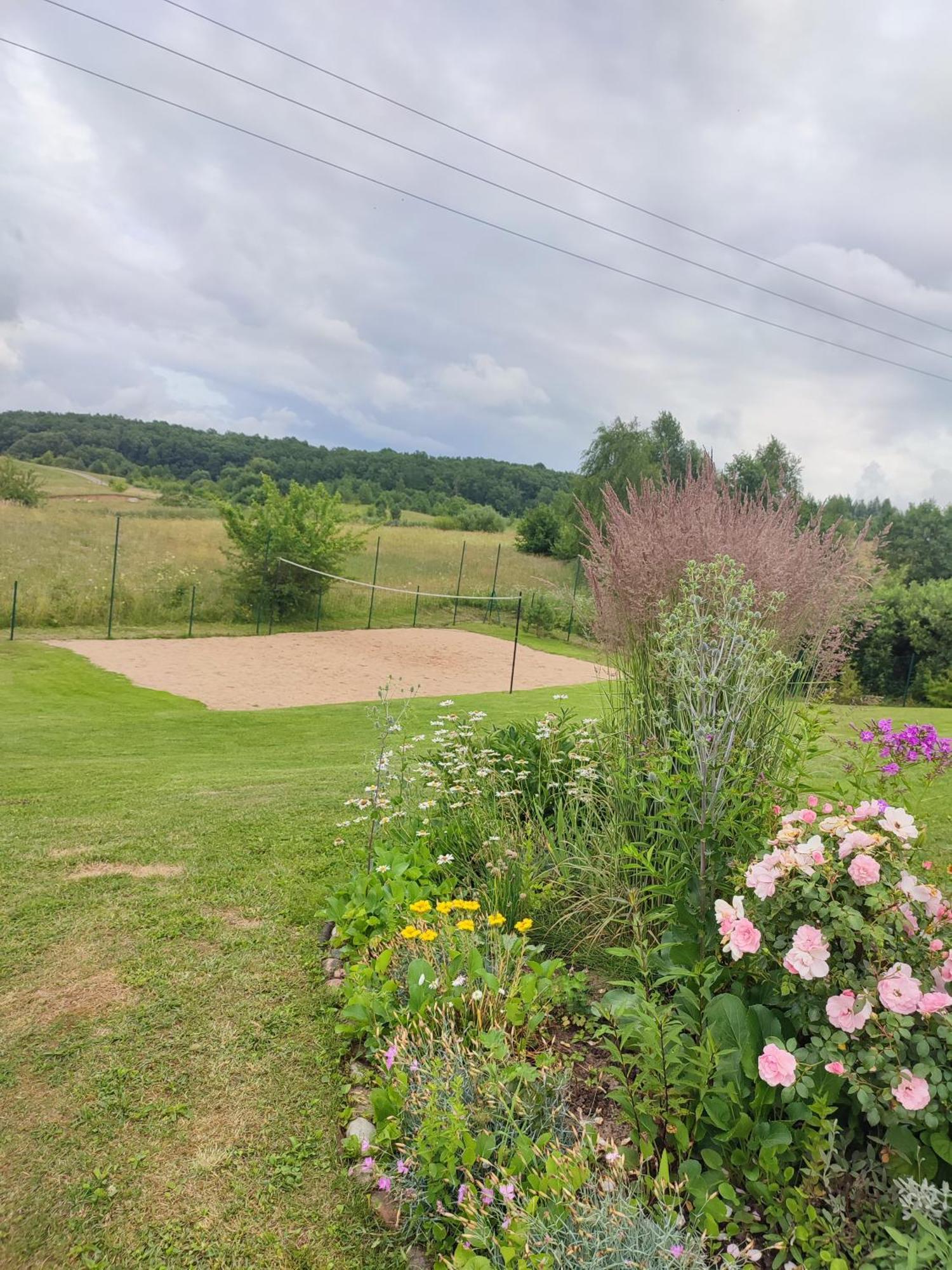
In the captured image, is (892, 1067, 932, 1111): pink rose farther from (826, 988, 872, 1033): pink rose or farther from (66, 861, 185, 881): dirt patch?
(66, 861, 185, 881): dirt patch

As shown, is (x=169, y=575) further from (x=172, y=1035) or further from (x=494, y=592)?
(x=172, y=1035)

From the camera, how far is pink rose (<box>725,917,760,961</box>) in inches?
59.9

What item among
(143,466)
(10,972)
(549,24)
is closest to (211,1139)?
(10,972)

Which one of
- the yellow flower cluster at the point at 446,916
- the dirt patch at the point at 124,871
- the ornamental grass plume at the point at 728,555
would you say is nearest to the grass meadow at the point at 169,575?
the ornamental grass plume at the point at 728,555

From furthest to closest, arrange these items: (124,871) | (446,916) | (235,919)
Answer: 1. (124,871)
2. (235,919)
3. (446,916)

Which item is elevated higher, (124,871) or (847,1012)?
(847,1012)

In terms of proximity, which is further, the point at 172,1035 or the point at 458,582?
the point at 458,582

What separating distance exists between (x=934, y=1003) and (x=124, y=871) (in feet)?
11.0

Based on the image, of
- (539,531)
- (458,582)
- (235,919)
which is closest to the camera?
(235,919)

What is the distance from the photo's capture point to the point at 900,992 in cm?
136

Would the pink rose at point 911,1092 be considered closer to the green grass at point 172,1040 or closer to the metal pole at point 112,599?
the green grass at point 172,1040

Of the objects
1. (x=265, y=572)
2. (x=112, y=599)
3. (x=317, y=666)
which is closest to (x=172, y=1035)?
(x=317, y=666)

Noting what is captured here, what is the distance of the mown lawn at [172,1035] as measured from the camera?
1.61 metres

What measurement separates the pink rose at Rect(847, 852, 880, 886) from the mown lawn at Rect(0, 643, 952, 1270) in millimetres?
1041
